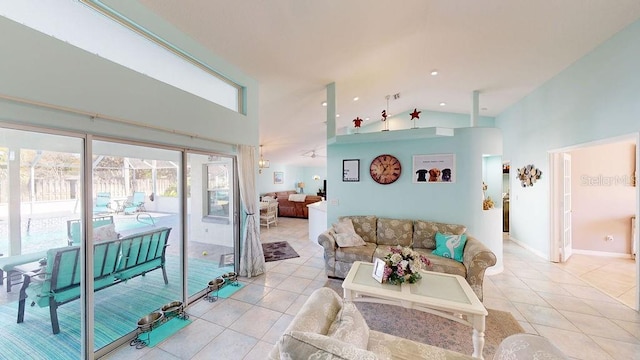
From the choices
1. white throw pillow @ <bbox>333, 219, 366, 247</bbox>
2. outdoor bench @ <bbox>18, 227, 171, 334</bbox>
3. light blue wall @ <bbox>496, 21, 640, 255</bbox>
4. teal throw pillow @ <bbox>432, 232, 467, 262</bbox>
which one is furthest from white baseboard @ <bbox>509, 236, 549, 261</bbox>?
outdoor bench @ <bbox>18, 227, 171, 334</bbox>

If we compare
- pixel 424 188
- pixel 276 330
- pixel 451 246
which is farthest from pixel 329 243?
pixel 424 188

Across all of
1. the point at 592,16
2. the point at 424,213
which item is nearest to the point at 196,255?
the point at 424,213

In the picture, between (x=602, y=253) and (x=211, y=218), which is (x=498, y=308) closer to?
(x=602, y=253)

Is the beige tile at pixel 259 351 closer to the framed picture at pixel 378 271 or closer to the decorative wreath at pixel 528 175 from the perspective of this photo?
the framed picture at pixel 378 271

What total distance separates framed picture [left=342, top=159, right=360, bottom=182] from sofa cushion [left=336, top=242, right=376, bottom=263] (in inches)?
53.1

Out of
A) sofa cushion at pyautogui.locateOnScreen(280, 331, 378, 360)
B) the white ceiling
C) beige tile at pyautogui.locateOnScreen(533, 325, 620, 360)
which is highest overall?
the white ceiling

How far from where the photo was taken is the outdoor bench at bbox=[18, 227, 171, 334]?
6.03 ft

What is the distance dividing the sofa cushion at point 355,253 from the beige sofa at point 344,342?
1.72 metres

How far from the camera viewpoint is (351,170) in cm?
425

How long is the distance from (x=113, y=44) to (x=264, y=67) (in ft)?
5.24

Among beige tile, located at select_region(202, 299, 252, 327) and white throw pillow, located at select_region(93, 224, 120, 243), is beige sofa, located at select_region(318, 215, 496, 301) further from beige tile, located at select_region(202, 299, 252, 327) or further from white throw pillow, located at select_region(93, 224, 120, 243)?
white throw pillow, located at select_region(93, 224, 120, 243)

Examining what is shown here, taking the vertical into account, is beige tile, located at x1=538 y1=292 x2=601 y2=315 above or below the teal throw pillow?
below

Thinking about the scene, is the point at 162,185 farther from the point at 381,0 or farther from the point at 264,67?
the point at 381,0

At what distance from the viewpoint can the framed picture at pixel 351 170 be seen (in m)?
4.21
